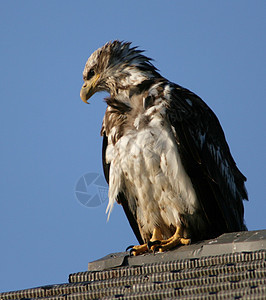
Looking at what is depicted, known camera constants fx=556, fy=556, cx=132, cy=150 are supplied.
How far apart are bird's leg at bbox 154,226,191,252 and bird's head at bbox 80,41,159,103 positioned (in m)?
1.62

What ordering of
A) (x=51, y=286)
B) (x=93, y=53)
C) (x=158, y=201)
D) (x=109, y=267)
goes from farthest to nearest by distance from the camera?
(x=93, y=53)
(x=158, y=201)
(x=109, y=267)
(x=51, y=286)

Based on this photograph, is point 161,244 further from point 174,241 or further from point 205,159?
point 205,159

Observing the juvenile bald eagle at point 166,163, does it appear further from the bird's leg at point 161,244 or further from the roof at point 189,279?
A: the roof at point 189,279

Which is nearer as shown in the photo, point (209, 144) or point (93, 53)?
point (209, 144)

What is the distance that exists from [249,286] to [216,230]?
2729 millimetres

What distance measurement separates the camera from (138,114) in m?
→ 5.51

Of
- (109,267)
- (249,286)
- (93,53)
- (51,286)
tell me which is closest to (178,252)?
(109,267)

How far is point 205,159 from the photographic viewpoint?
5566 mm

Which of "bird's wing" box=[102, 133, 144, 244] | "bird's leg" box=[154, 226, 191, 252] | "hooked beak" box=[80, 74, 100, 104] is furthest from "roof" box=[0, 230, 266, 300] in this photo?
"hooked beak" box=[80, 74, 100, 104]

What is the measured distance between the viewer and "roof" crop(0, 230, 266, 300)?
2.92 meters

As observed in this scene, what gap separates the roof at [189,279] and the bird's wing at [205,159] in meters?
1.31

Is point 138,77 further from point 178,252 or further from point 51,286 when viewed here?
point 51,286

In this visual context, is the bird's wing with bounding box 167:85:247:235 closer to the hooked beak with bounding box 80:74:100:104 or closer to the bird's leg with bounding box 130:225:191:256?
the bird's leg with bounding box 130:225:191:256

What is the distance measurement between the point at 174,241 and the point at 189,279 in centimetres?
192
